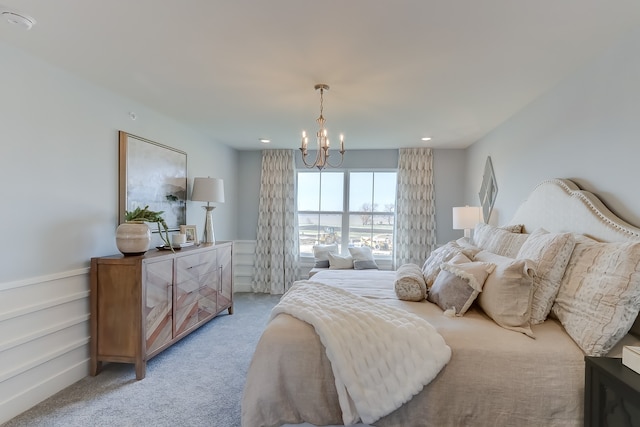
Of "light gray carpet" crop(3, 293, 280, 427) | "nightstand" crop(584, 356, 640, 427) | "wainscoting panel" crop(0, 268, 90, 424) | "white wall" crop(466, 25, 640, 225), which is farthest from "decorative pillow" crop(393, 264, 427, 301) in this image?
"wainscoting panel" crop(0, 268, 90, 424)

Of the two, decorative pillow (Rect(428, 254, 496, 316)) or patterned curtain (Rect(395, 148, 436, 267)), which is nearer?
decorative pillow (Rect(428, 254, 496, 316))

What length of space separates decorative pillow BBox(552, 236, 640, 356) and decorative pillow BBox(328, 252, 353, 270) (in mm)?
3134

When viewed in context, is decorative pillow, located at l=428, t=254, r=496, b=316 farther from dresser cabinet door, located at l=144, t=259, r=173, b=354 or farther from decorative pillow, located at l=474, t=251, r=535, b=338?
dresser cabinet door, located at l=144, t=259, r=173, b=354

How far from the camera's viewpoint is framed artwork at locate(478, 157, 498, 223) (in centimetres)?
379

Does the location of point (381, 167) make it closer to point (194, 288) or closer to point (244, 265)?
point (244, 265)

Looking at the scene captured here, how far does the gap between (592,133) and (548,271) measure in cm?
101

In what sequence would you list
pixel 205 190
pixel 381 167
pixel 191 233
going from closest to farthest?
pixel 191 233 < pixel 205 190 < pixel 381 167

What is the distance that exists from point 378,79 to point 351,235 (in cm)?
317

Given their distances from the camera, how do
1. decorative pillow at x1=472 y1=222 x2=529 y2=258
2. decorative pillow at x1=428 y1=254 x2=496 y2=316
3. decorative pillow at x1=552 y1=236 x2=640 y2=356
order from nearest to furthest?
decorative pillow at x1=552 y1=236 x2=640 y2=356
decorative pillow at x1=428 y1=254 x2=496 y2=316
decorative pillow at x1=472 y1=222 x2=529 y2=258

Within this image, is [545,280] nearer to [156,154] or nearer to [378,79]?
[378,79]

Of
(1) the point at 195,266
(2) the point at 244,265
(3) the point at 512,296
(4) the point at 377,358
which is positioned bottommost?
(2) the point at 244,265

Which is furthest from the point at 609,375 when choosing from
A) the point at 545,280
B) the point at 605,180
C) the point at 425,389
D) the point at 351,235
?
the point at 351,235

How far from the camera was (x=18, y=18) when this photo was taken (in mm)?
1659

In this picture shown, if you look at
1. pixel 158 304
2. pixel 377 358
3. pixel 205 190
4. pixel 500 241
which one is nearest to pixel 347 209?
pixel 205 190
